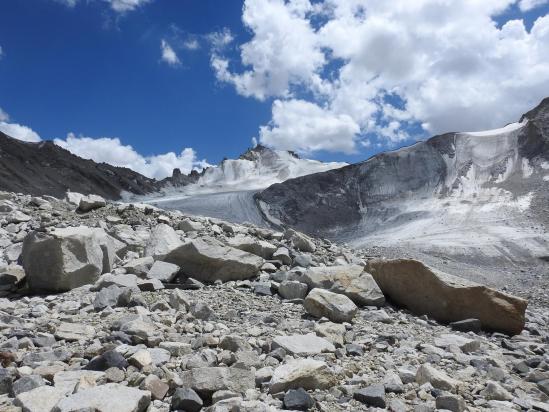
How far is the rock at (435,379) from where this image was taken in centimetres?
425

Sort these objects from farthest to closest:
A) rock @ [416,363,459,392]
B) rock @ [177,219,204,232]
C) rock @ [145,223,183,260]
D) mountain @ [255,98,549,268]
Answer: mountain @ [255,98,549,268]
rock @ [177,219,204,232]
rock @ [145,223,183,260]
rock @ [416,363,459,392]

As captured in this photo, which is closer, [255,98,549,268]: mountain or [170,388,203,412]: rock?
[170,388,203,412]: rock

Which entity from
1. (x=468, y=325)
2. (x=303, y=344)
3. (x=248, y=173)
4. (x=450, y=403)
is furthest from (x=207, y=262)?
(x=248, y=173)

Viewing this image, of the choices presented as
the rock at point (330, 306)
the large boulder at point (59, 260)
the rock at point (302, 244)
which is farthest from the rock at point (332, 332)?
the rock at point (302, 244)

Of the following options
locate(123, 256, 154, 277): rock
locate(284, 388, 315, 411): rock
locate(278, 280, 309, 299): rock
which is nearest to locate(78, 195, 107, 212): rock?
locate(123, 256, 154, 277): rock

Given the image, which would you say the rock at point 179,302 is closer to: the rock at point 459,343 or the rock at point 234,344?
the rock at point 234,344

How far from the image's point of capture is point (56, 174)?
8556cm

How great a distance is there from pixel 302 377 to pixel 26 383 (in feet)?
6.94

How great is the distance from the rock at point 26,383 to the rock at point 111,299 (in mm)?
2727

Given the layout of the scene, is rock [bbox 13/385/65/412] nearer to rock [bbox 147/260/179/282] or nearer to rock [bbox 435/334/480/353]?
rock [bbox 435/334/480/353]

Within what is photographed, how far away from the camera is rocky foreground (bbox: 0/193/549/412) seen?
374 cm

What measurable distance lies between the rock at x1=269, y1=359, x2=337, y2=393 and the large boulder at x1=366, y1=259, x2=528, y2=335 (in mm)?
4666

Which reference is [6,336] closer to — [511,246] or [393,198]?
[511,246]

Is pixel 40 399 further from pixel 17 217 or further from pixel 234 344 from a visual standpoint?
pixel 17 217
